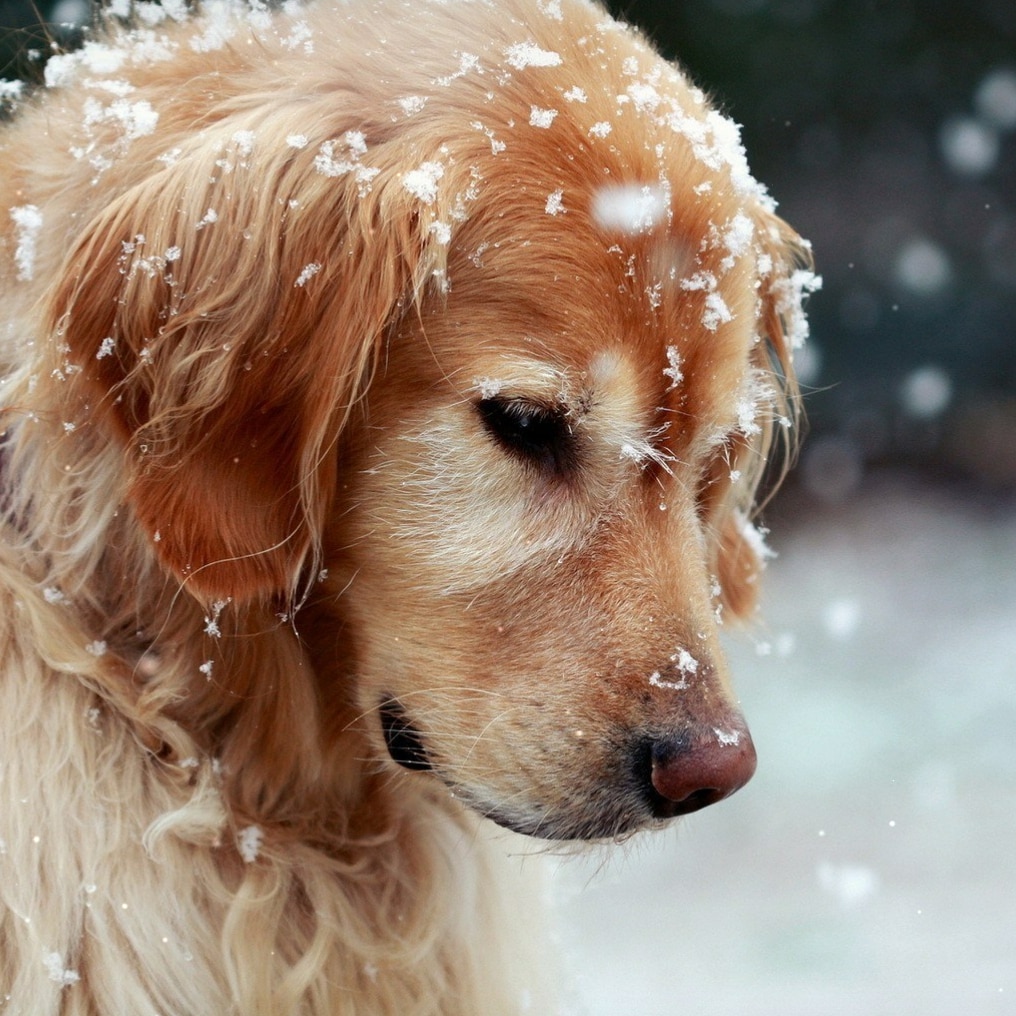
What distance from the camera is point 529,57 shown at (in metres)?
1.86

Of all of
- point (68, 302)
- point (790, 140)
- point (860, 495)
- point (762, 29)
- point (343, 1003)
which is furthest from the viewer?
point (860, 495)

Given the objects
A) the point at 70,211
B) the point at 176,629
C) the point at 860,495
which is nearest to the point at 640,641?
the point at 176,629

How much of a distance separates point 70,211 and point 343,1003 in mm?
1324

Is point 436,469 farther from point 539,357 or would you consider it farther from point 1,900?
point 1,900

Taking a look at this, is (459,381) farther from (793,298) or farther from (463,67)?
(793,298)

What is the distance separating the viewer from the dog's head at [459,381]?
175cm

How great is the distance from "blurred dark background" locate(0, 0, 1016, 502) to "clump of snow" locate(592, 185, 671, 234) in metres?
4.31

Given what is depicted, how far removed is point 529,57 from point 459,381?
506 mm

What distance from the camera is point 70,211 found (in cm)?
185

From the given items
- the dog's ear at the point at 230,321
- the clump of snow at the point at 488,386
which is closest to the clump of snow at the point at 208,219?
the dog's ear at the point at 230,321

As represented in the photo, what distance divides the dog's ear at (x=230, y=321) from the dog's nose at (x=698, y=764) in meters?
0.61

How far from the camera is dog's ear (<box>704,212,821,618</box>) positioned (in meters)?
2.25

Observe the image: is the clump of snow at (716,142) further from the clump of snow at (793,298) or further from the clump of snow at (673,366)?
the clump of snow at (673,366)

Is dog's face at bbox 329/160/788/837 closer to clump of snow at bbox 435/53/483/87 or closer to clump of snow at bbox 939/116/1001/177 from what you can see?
clump of snow at bbox 435/53/483/87
